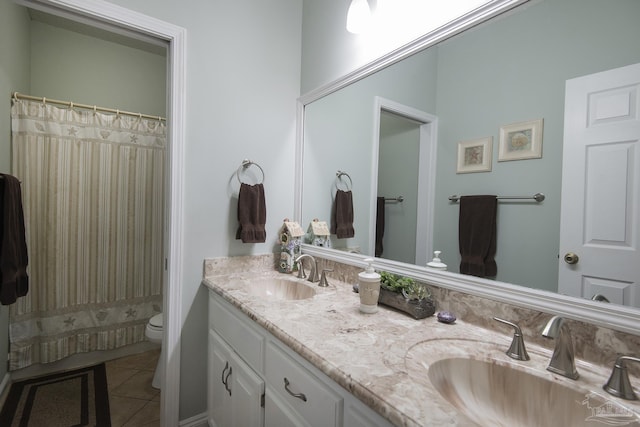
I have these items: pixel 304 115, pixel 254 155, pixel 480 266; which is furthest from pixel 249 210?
pixel 480 266

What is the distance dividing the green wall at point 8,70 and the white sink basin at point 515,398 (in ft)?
8.44

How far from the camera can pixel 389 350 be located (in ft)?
2.65

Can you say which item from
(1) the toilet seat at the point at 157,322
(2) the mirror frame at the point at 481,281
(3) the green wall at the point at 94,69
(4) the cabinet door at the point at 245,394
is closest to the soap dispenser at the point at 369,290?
(2) the mirror frame at the point at 481,281

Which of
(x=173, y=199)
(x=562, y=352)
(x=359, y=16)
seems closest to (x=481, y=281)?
(x=562, y=352)

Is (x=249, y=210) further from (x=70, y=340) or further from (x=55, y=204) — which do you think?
(x=70, y=340)

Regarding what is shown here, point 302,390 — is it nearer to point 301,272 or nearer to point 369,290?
point 369,290

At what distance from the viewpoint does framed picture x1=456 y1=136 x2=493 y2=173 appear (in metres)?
1.05

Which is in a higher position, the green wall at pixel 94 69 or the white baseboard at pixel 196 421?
the green wall at pixel 94 69

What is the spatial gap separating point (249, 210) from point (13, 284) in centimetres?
129

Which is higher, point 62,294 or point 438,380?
point 438,380

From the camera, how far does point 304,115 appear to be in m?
1.91

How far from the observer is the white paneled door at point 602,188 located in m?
0.75

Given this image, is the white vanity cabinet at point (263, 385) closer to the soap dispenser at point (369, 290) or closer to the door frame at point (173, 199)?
the door frame at point (173, 199)

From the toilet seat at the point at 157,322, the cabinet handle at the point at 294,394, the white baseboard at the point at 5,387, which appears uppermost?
the cabinet handle at the point at 294,394
